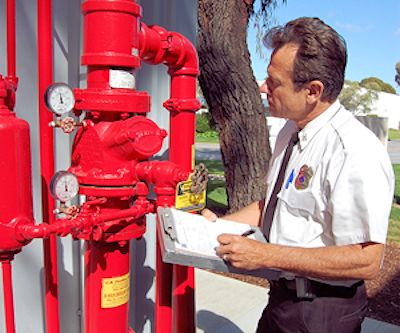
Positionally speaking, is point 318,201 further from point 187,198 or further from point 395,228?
point 395,228

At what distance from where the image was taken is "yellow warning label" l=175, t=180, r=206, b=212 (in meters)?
1.97

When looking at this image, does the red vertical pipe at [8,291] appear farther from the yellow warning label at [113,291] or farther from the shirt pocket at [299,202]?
the shirt pocket at [299,202]

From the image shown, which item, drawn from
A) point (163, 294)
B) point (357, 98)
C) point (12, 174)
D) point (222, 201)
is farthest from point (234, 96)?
point (357, 98)

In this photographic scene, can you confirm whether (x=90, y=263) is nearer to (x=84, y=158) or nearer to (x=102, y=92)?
(x=84, y=158)

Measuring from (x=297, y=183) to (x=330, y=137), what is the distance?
0.20 meters

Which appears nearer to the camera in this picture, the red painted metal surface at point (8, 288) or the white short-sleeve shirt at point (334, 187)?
the white short-sleeve shirt at point (334, 187)

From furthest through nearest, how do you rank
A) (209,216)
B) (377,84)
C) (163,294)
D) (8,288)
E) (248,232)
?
(377,84)
(163,294)
(209,216)
(248,232)
(8,288)

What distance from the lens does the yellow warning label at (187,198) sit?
6.48 feet

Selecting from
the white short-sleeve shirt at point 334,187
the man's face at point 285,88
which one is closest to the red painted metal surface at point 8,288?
the white short-sleeve shirt at point 334,187

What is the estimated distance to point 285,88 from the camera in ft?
5.66

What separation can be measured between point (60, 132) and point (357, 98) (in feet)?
112

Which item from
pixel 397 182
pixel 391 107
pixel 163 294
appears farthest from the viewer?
pixel 391 107

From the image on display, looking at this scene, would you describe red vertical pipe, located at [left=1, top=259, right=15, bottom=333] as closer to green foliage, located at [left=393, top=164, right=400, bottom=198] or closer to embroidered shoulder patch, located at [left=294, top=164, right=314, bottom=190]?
embroidered shoulder patch, located at [left=294, top=164, right=314, bottom=190]

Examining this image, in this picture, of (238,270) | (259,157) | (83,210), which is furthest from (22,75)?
(259,157)
